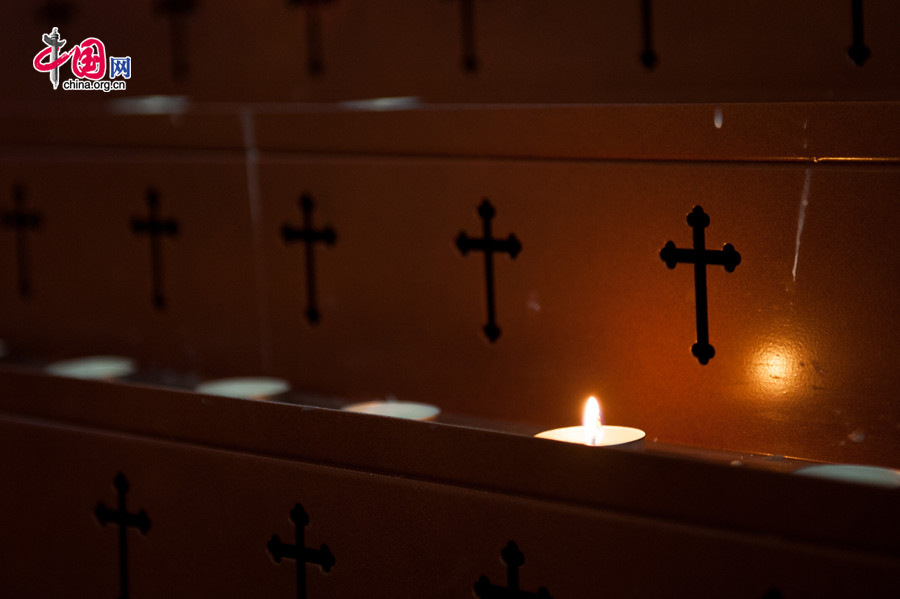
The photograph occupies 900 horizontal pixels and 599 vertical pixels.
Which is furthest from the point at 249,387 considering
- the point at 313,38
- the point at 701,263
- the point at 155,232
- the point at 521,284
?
the point at 701,263

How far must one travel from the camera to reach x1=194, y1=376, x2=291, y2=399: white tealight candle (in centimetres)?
265

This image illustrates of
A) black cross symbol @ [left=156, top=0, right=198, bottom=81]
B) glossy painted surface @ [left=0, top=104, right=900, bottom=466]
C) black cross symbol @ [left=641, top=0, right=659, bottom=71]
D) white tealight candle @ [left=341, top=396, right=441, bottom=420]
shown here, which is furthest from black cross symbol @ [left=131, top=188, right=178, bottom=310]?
black cross symbol @ [left=641, top=0, right=659, bottom=71]

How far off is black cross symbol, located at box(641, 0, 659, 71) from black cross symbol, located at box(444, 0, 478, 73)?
1.41 feet

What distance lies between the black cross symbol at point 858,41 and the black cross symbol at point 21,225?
2.29 metres

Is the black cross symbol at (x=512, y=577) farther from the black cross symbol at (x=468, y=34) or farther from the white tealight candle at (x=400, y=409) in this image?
the black cross symbol at (x=468, y=34)

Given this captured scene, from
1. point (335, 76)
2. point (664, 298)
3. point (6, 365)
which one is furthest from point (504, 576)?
point (6, 365)

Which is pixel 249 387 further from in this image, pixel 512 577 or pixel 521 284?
pixel 512 577

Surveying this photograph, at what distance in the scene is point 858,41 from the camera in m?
2.04

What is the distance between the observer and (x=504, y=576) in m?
2.05

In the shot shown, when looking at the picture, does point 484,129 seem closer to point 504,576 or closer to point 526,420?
point 526,420

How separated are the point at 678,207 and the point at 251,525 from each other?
3.60 ft

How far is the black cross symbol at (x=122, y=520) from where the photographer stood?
2.64 metres

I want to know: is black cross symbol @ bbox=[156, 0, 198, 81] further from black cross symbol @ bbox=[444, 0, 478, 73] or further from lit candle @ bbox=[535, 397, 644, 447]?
lit candle @ bbox=[535, 397, 644, 447]

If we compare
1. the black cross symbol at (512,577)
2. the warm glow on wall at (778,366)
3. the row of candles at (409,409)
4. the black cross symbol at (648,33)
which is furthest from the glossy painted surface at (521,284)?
the black cross symbol at (512,577)
